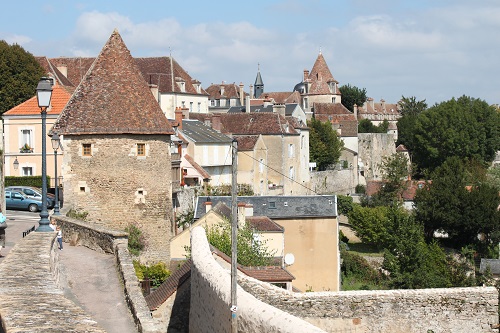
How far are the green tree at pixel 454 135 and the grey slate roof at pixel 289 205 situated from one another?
160 feet

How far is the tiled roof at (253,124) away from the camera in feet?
201

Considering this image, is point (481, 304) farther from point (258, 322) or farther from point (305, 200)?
point (305, 200)

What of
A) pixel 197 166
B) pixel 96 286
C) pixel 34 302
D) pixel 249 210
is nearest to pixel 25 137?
pixel 249 210

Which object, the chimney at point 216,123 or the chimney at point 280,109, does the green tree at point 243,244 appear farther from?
the chimney at point 280,109

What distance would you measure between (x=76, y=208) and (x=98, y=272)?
33.0ft

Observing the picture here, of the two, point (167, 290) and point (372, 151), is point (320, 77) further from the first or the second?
point (167, 290)


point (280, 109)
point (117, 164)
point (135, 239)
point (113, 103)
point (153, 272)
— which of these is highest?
point (280, 109)

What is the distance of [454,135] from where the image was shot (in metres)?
86.9

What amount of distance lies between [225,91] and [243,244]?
71041mm

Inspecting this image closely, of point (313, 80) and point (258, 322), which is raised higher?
point (313, 80)

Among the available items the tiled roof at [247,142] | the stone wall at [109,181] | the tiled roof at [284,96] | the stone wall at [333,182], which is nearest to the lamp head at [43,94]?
the stone wall at [109,181]

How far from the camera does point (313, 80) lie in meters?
121

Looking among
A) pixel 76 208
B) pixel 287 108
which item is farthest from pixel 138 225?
pixel 287 108

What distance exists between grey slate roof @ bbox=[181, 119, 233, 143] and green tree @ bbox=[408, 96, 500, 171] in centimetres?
3750
